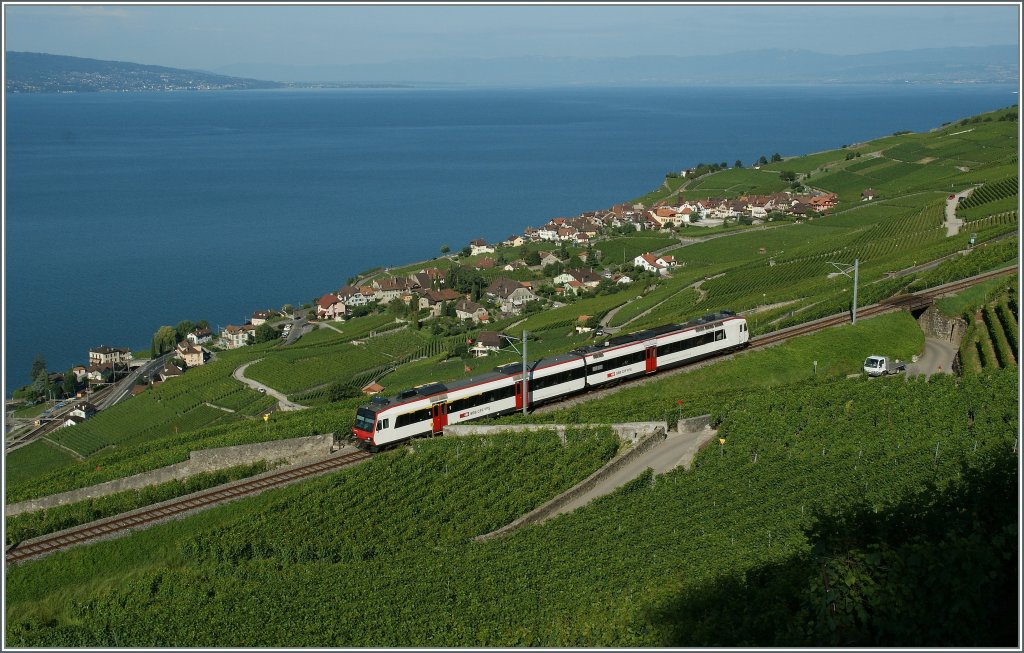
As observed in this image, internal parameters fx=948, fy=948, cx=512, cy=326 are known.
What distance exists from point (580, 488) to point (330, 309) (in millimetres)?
63295

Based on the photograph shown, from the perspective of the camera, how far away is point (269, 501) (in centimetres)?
2386

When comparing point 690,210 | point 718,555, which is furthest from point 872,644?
point 690,210

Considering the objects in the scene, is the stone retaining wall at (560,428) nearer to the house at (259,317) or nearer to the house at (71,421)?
the house at (71,421)

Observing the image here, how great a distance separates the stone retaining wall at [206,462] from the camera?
87.1ft

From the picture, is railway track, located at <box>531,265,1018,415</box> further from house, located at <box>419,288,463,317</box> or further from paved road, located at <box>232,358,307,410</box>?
house, located at <box>419,288,463,317</box>

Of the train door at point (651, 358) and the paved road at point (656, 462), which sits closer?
the paved road at point (656, 462)

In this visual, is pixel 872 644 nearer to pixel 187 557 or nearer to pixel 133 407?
pixel 187 557

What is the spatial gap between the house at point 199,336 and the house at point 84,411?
45.0 feet

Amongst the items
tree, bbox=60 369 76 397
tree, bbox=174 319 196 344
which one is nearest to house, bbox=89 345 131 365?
tree, bbox=60 369 76 397

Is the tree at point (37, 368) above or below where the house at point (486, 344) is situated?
below

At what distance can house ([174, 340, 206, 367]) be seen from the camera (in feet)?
244

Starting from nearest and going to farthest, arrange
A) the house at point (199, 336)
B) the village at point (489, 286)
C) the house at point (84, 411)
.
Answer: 1. the house at point (84, 411)
2. the village at point (489, 286)
3. the house at point (199, 336)

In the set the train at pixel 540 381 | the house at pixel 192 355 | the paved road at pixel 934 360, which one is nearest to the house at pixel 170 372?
the house at pixel 192 355

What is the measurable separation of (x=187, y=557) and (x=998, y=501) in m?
16.2
